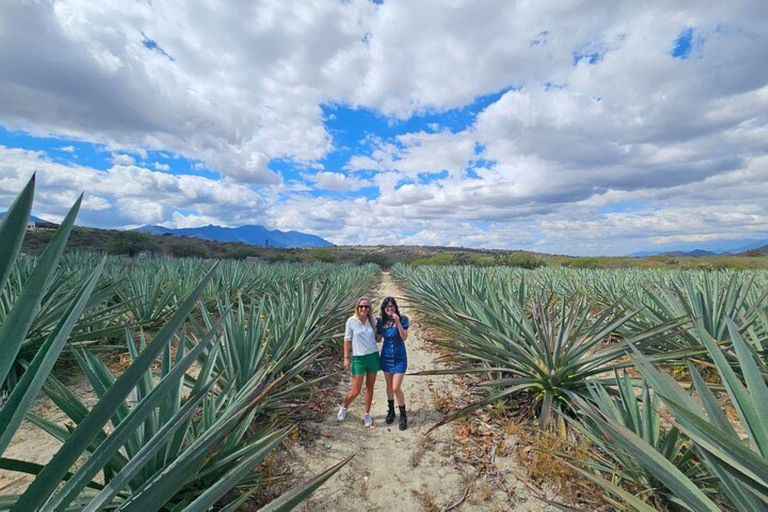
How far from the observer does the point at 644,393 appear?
217 centimetres

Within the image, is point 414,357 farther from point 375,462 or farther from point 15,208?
point 15,208

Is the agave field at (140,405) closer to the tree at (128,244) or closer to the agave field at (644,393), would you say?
the agave field at (644,393)

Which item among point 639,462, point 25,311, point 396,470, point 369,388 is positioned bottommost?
point 396,470

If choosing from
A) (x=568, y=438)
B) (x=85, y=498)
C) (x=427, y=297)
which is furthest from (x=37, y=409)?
(x=427, y=297)

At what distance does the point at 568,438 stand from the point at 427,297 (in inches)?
208

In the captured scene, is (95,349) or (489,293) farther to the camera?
(489,293)

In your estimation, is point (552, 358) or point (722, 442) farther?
point (552, 358)

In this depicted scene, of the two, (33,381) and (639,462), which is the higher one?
(33,381)

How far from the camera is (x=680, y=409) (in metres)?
1.14

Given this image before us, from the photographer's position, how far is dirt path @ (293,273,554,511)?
2326 millimetres

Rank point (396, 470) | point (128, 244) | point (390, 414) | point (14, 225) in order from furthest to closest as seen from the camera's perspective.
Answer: point (128, 244) → point (390, 414) → point (396, 470) → point (14, 225)

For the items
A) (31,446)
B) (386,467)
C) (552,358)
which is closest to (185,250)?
(31,446)

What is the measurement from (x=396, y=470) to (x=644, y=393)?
1.81m

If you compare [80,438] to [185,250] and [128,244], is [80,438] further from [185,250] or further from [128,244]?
[185,250]
